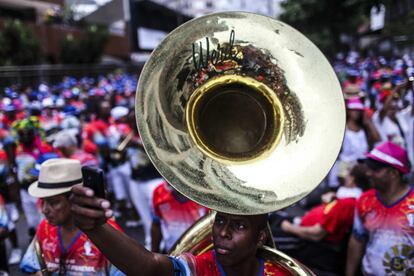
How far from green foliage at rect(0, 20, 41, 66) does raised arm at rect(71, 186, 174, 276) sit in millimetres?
19161

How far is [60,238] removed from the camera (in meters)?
2.71

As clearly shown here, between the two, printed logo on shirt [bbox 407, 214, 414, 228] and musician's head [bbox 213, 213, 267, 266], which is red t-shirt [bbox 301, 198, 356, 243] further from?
musician's head [bbox 213, 213, 267, 266]

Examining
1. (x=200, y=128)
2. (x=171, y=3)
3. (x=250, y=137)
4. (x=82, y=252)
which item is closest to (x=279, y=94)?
(x=250, y=137)

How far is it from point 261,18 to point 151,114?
597 mm

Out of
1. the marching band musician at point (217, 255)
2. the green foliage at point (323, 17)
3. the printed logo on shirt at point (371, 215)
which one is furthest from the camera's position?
the green foliage at point (323, 17)

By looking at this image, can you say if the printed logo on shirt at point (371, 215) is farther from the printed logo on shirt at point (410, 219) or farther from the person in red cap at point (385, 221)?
the printed logo on shirt at point (410, 219)

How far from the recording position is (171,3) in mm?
77312

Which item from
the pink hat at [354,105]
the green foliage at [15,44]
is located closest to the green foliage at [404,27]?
the pink hat at [354,105]

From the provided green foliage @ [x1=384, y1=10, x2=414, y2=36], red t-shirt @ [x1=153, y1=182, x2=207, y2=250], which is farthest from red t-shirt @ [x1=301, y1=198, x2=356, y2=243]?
green foliage @ [x1=384, y1=10, x2=414, y2=36]

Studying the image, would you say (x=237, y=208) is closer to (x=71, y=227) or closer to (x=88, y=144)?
(x=71, y=227)

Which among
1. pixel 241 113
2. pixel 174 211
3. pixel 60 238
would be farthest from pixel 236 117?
pixel 174 211

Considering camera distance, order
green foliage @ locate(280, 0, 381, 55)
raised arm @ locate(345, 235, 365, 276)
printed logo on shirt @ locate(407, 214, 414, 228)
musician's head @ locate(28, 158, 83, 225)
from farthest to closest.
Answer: green foliage @ locate(280, 0, 381, 55)
raised arm @ locate(345, 235, 365, 276)
printed logo on shirt @ locate(407, 214, 414, 228)
musician's head @ locate(28, 158, 83, 225)

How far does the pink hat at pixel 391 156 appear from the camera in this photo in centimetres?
306

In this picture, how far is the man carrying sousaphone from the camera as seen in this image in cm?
182
